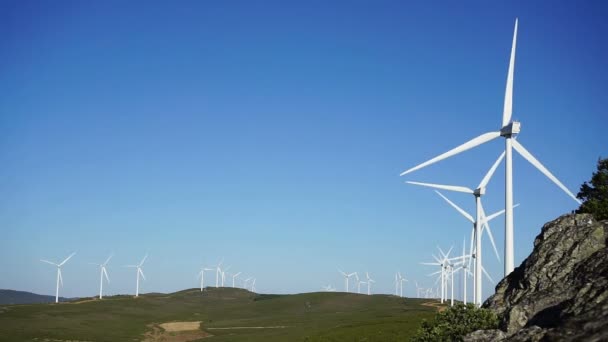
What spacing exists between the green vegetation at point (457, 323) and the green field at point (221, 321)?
77.6 feet

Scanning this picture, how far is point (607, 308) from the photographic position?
29906 mm

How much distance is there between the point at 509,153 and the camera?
54375 mm

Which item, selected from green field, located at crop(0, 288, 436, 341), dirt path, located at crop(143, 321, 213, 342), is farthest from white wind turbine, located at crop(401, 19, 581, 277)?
dirt path, located at crop(143, 321, 213, 342)

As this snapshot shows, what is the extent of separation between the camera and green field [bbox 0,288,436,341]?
→ 314 ft

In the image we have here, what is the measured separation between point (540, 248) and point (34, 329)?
Result: 10039cm

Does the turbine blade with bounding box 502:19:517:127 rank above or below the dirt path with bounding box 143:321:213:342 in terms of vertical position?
above

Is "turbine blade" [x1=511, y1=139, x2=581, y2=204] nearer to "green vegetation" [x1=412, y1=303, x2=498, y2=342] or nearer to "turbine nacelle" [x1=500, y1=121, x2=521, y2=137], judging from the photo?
"turbine nacelle" [x1=500, y1=121, x2=521, y2=137]

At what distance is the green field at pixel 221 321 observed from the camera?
95.8 meters

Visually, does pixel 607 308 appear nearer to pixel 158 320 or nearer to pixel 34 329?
pixel 34 329

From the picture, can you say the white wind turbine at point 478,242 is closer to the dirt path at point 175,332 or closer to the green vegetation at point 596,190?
the green vegetation at point 596,190

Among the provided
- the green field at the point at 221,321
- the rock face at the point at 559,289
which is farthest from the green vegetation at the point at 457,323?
the green field at the point at 221,321

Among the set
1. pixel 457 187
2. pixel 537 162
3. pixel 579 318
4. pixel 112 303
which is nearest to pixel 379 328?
pixel 457 187

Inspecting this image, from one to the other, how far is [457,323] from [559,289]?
8637 millimetres

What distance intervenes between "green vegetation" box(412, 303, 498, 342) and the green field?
2365 centimetres
